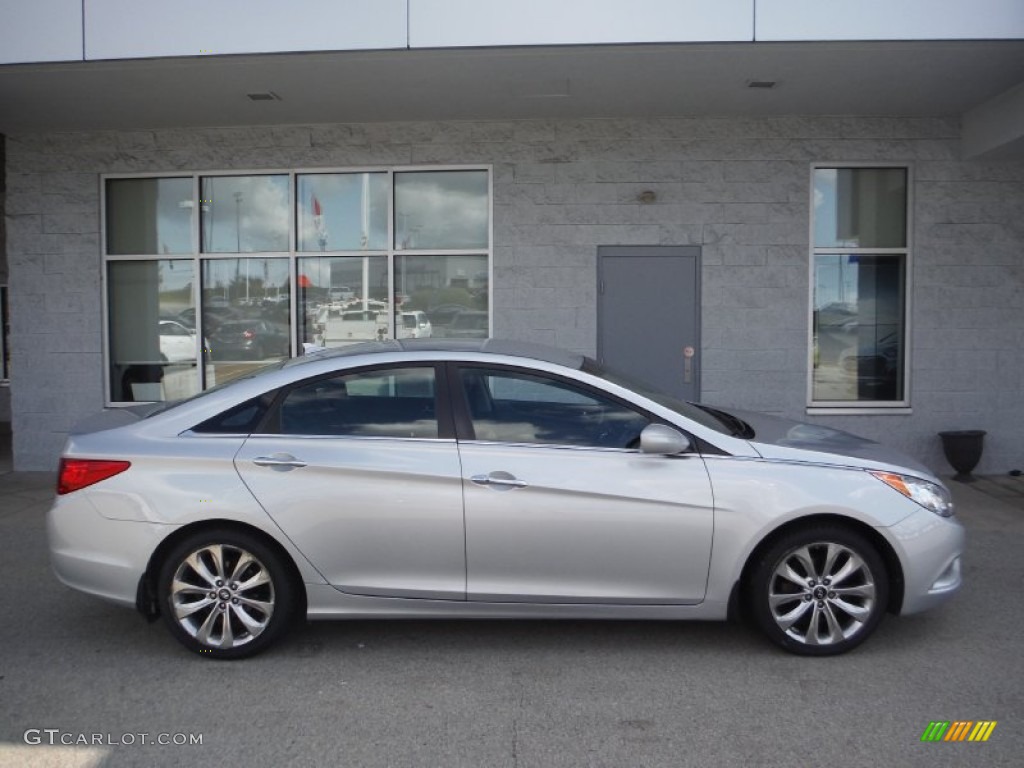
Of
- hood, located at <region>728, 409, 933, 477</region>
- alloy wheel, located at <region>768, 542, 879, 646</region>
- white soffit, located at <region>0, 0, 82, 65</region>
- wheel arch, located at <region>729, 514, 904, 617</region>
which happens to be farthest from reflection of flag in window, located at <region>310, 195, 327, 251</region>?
alloy wheel, located at <region>768, 542, 879, 646</region>

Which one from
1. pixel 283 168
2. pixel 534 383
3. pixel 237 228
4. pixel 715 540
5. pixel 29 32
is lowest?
pixel 715 540

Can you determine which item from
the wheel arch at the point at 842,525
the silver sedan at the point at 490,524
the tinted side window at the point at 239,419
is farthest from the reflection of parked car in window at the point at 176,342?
the wheel arch at the point at 842,525

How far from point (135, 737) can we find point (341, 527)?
4.08 feet

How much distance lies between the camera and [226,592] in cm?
449

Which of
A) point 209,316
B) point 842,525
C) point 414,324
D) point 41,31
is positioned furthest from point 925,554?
point 209,316

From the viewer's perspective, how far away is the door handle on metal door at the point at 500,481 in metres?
4.41

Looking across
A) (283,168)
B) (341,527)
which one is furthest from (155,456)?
(283,168)

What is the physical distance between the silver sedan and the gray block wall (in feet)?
16.3

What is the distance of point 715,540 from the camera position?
14.4 feet

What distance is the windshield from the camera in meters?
4.73

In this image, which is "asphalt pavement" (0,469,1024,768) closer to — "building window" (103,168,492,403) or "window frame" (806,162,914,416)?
"window frame" (806,162,914,416)

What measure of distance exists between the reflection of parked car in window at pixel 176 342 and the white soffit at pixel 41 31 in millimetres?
3392

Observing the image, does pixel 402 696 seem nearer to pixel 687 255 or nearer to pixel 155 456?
pixel 155 456

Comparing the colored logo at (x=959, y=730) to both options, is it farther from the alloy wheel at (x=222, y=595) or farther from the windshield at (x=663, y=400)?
the alloy wheel at (x=222, y=595)
